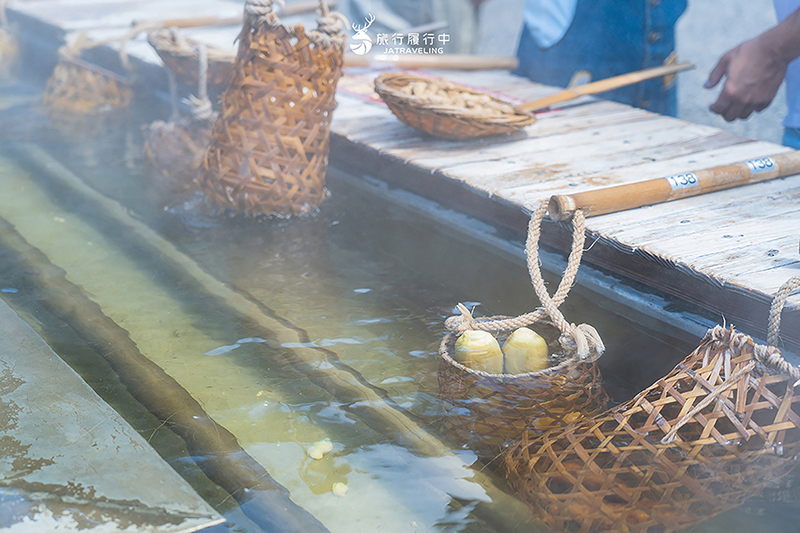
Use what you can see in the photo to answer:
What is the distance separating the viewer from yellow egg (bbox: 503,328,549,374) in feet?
6.31

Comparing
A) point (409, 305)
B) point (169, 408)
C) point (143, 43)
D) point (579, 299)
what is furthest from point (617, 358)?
point (143, 43)

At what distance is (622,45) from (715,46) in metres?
1.77

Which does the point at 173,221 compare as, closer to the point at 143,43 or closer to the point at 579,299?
the point at 579,299

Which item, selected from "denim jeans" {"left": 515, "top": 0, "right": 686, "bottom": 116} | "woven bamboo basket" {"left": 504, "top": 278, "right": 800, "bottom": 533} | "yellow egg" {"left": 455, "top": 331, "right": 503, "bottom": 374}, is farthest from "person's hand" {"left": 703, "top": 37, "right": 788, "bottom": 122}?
"yellow egg" {"left": 455, "top": 331, "right": 503, "bottom": 374}

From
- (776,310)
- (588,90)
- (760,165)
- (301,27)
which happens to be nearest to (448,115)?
(301,27)

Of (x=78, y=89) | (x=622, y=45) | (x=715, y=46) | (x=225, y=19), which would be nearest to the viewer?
(x=622, y=45)

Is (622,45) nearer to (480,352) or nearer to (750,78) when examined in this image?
(750,78)

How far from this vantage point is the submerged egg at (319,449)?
1806 mm

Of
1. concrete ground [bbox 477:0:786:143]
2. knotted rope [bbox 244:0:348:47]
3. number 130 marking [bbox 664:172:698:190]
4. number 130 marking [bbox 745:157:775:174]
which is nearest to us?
number 130 marking [bbox 664:172:698:190]

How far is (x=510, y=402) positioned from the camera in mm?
1924

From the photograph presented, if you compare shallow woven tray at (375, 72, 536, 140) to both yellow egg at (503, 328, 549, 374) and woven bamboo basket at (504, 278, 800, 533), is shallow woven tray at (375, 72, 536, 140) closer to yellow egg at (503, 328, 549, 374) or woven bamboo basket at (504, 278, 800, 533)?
yellow egg at (503, 328, 549, 374)

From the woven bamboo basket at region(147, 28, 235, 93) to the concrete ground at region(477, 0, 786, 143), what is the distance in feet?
13.3

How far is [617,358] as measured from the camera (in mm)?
2244

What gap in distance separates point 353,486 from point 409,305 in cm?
99
